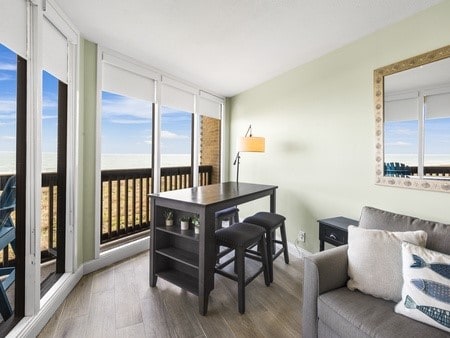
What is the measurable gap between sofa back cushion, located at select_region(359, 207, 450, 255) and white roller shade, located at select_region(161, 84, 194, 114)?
2.70 metres

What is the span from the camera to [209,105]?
3.91 meters

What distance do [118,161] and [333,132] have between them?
2.77m

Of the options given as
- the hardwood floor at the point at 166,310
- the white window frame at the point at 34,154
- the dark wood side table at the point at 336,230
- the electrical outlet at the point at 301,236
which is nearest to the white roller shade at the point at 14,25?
the white window frame at the point at 34,154

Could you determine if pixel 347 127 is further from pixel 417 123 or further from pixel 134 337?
pixel 134 337

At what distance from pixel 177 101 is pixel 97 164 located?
1.48 meters

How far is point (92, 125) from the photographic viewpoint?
237cm

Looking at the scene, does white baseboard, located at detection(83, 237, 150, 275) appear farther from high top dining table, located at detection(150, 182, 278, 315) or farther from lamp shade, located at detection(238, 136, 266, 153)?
lamp shade, located at detection(238, 136, 266, 153)

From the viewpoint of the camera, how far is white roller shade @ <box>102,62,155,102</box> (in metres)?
2.49

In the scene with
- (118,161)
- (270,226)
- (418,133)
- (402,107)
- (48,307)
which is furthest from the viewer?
(118,161)

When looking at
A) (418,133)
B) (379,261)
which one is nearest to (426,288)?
(379,261)

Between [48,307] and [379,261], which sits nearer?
[379,261]

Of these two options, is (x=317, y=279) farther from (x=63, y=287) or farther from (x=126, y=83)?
(x=126, y=83)

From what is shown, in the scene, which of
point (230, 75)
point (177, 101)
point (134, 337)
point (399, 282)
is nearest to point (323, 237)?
point (399, 282)

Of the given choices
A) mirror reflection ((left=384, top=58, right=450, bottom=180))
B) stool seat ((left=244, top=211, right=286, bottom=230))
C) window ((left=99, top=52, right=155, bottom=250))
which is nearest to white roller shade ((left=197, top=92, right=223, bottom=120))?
window ((left=99, top=52, right=155, bottom=250))
